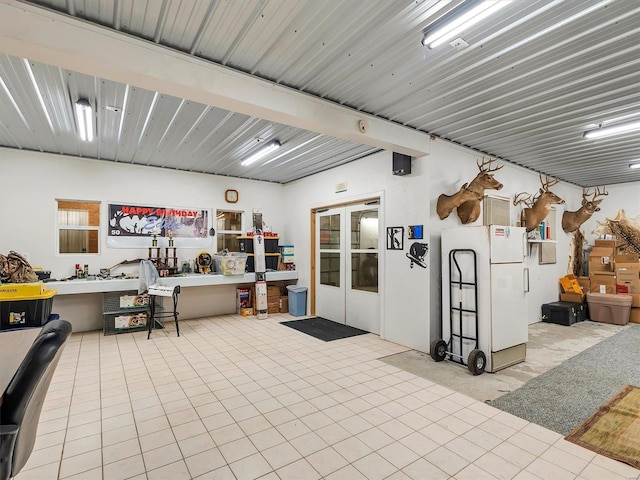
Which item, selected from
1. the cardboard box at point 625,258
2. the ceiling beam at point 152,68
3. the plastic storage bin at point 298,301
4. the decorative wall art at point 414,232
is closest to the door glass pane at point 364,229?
the decorative wall art at point 414,232

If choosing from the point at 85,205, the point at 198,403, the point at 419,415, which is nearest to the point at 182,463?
the point at 198,403

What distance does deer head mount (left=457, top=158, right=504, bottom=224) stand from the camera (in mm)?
4402

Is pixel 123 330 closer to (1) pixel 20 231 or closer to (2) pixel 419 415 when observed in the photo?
(1) pixel 20 231

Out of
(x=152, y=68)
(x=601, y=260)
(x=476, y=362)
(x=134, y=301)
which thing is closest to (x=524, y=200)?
(x=601, y=260)

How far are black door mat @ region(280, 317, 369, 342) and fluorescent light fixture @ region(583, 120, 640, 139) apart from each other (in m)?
4.46

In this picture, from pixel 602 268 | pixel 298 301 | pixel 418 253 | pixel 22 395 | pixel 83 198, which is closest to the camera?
pixel 22 395

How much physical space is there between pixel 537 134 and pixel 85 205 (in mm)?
7565

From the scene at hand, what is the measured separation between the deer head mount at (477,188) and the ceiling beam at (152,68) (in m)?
1.82

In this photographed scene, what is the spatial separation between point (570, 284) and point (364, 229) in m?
5.10

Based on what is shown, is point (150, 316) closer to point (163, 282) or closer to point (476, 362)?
point (163, 282)

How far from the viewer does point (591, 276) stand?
7.23 meters

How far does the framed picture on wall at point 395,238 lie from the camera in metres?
5.00

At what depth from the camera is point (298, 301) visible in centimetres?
701

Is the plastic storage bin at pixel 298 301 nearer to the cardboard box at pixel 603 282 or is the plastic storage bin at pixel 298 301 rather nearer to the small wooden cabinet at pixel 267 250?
the small wooden cabinet at pixel 267 250
